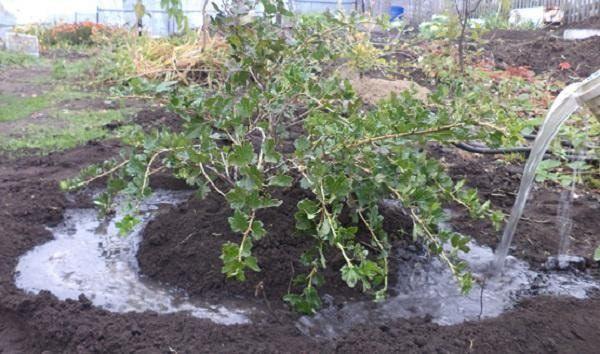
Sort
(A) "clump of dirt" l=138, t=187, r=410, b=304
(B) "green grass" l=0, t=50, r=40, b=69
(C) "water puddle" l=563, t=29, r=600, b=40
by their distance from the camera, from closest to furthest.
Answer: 1. (A) "clump of dirt" l=138, t=187, r=410, b=304
2. (B) "green grass" l=0, t=50, r=40, b=69
3. (C) "water puddle" l=563, t=29, r=600, b=40

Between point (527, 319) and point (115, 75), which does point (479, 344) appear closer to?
point (527, 319)

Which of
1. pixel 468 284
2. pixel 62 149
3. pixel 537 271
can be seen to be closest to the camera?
pixel 468 284

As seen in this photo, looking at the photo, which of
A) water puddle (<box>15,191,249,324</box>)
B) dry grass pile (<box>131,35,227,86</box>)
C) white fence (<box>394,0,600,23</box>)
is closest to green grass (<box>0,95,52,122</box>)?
dry grass pile (<box>131,35,227,86</box>)

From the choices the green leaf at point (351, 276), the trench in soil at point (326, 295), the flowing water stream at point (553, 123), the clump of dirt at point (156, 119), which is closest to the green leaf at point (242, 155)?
→ the green leaf at point (351, 276)

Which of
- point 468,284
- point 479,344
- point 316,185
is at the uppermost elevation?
point 316,185

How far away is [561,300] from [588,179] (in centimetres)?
183

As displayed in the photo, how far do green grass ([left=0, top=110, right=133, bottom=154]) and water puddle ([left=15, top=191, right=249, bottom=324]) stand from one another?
160 cm

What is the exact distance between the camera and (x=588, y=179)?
13.0 ft

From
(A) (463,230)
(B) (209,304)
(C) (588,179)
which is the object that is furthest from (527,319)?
(C) (588,179)

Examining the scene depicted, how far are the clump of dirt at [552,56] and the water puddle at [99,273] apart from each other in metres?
7.23

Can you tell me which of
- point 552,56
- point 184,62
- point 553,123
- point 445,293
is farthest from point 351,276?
point 552,56

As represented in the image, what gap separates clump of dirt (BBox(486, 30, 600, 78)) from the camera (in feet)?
29.5

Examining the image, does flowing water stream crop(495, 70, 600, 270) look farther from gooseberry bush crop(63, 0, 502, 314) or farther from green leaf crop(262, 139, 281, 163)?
green leaf crop(262, 139, 281, 163)

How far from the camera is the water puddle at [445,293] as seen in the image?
2.22 metres
